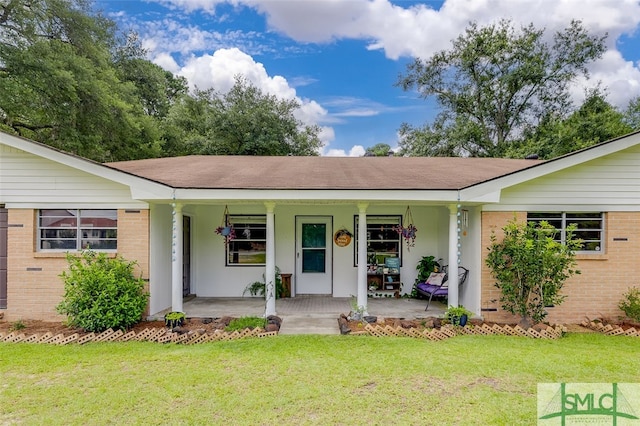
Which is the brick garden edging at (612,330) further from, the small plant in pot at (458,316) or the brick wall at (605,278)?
the small plant in pot at (458,316)

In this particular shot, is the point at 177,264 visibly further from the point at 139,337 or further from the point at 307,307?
the point at 307,307

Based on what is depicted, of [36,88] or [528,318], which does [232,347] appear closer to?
[528,318]

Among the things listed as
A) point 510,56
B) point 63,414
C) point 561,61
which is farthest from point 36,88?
point 561,61

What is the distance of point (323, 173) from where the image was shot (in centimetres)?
813

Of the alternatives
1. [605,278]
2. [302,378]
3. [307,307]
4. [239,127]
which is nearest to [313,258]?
[307,307]

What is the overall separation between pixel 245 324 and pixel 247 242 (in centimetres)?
322

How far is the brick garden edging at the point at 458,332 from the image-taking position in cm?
622

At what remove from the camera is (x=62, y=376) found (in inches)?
184

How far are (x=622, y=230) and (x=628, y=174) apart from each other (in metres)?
1.08

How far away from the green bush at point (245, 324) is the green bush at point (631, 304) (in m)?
6.82

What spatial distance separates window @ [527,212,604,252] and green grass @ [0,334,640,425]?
6.06 ft

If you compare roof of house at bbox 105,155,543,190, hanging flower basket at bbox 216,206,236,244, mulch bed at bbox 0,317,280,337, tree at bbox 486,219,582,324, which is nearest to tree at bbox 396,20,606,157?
roof of house at bbox 105,155,543,190

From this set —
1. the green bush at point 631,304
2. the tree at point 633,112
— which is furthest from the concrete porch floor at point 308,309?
the tree at point 633,112

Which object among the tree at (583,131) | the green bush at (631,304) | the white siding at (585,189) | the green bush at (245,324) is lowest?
the green bush at (245,324)
